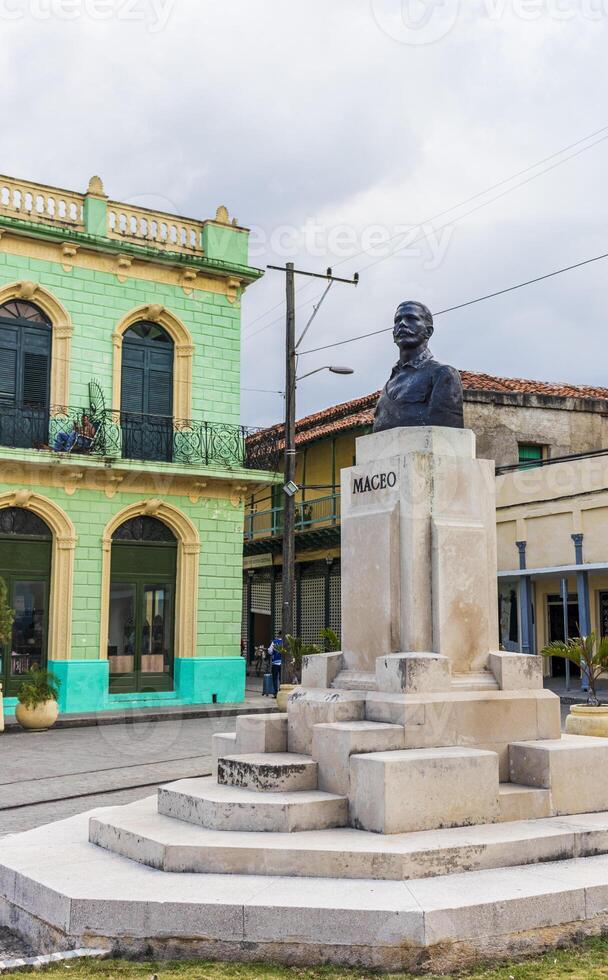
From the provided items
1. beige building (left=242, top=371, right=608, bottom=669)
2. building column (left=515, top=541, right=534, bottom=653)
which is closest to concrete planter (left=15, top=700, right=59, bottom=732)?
beige building (left=242, top=371, right=608, bottom=669)

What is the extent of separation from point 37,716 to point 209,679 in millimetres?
4907

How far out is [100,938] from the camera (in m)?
5.36

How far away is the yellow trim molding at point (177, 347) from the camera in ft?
70.9

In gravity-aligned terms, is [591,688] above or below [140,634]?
below

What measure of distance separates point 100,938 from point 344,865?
1.42 m

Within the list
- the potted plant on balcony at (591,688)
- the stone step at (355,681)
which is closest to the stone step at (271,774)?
the stone step at (355,681)

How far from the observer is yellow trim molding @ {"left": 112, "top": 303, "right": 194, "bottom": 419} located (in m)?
21.6

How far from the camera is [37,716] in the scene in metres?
17.4

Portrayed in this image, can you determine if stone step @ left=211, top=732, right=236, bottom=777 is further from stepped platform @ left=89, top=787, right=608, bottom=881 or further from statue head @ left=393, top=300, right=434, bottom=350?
statue head @ left=393, top=300, right=434, bottom=350

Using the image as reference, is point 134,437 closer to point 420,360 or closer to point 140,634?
point 140,634

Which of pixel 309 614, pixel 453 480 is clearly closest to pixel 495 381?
pixel 309 614

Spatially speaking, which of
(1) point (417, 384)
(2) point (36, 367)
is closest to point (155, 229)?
(2) point (36, 367)

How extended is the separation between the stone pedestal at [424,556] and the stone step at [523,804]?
1023 mm

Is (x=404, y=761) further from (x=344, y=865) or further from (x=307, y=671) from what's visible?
(x=307, y=671)
